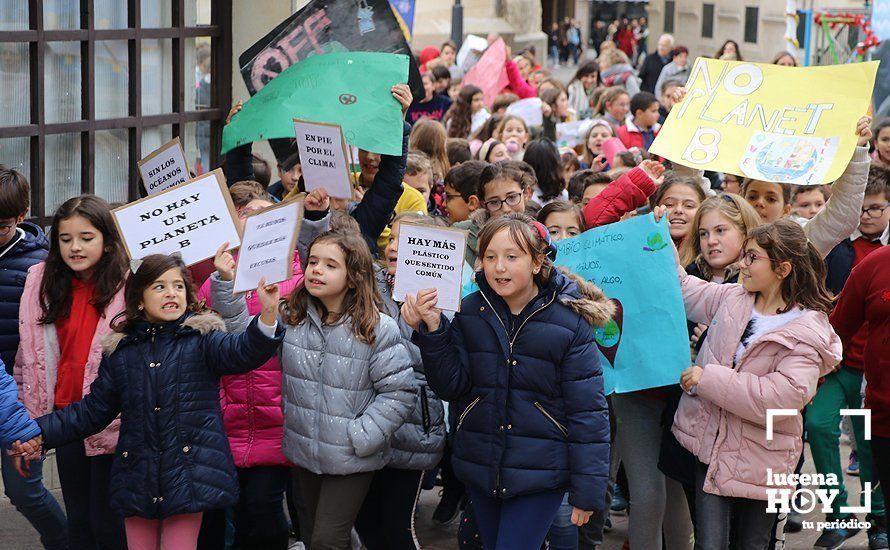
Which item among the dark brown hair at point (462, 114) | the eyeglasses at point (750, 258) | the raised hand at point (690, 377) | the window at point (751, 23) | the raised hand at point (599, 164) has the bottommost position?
the raised hand at point (690, 377)

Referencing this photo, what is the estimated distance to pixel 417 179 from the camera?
26.8 feet

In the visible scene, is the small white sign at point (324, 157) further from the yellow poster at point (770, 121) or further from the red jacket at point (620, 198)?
the yellow poster at point (770, 121)

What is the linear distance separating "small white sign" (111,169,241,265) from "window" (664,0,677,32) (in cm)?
3861

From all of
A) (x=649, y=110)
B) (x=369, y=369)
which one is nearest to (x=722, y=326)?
(x=369, y=369)

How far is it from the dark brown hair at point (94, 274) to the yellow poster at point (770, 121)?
2.53 metres

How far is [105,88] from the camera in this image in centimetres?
834

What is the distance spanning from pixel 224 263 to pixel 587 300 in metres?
1.46

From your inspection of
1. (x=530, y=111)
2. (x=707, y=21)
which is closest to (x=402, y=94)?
(x=530, y=111)

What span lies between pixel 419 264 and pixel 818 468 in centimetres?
290

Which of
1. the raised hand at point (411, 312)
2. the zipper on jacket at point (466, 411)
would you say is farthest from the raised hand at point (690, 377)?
the raised hand at point (411, 312)

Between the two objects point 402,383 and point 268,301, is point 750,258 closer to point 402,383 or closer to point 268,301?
point 402,383

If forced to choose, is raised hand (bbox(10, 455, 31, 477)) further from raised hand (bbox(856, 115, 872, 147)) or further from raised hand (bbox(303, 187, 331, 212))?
raised hand (bbox(856, 115, 872, 147))

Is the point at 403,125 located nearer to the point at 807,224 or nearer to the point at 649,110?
the point at 807,224

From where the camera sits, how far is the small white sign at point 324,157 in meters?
6.67
